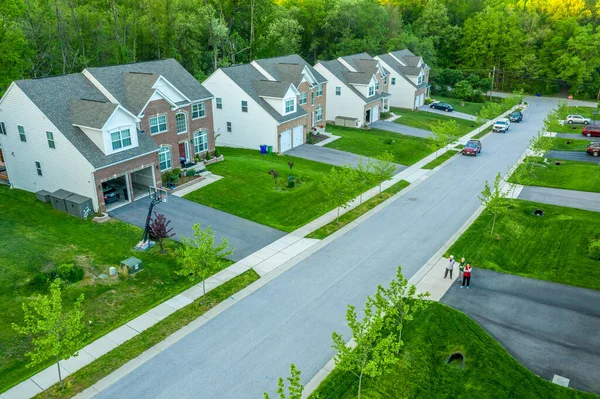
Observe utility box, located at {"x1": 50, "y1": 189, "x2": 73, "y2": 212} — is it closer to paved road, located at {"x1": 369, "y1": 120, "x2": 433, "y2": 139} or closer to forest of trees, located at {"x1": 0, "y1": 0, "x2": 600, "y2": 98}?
forest of trees, located at {"x1": 0, "y1": 0, "x2": 600, "y2": 98}

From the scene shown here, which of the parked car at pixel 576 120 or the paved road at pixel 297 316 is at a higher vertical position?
the parked car at pixel 576 120

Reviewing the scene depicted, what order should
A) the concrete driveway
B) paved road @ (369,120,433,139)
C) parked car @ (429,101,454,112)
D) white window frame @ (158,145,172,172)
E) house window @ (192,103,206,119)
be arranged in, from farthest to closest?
parked car @ (429,101,454,112) → paved road @ (369,120,433,139) → the concrete driveway → house window @ (192,103,206,119) → white window frame @ (158,145,172,172)

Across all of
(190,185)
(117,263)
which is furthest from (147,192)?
(117,263)

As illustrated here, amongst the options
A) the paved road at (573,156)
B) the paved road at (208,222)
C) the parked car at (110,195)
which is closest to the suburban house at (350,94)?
the paved road at (573,156)

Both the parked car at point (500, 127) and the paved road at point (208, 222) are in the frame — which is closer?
the paved road at point (208, 222)

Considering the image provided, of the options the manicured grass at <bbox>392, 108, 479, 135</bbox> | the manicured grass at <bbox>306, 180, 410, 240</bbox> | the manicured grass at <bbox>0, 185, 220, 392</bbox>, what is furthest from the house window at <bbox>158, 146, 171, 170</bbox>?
the manicured grass at <bbox>392, 108, 479, 135</bbox>

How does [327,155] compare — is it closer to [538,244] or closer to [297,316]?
[538,244]

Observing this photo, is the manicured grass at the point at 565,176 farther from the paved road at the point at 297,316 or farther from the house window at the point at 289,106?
the house window at the point at 289,106

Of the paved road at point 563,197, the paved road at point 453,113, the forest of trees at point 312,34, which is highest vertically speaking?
the forest of trees at point 312,34

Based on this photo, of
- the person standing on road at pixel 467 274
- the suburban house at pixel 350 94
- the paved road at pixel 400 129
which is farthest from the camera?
the suburban house at pixel 350 94
